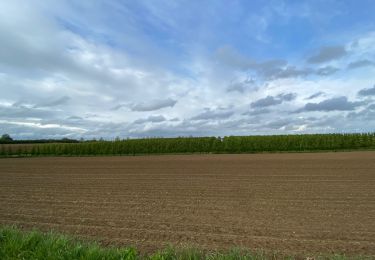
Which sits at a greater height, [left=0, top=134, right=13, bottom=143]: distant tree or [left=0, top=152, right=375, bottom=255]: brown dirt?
[left=0, top=134, right=13, bottom=143]: distant tree

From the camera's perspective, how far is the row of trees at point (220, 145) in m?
56.4

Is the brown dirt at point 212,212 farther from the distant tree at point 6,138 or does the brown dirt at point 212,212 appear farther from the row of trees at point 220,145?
the distant tree at point 6,138

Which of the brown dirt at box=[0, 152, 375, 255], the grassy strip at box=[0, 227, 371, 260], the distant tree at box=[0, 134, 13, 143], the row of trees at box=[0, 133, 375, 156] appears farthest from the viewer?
the distant tree at box=[0, 134, 13, 143]

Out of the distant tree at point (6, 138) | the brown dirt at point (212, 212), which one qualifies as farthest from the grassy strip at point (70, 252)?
the distant tree at point (6, 138)

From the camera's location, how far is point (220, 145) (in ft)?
192

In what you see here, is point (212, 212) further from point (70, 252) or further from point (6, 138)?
point (6, 138)

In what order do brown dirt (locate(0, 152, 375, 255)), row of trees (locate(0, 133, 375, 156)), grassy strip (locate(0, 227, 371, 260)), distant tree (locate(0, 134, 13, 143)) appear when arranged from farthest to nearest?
distant tree (locate(0, 134, 13, 143)) → row of trees (locate(0, 133, 375, 156)) → brown dirt (locate(0, 152, 375, 255)) → grassy strip (locate(0, 227, 371, 260))

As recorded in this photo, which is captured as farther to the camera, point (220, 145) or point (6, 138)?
point (6, 138)

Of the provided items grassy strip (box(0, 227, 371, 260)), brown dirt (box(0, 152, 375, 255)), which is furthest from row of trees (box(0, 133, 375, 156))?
grassy strip (box(0, 227, 371, 260))

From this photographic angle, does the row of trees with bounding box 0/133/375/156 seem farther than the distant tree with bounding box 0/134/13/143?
No

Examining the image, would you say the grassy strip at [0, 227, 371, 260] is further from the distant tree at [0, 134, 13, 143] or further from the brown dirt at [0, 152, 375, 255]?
the distant tree at [0, 134, 13, 143]

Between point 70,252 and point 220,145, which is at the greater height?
point 220,145

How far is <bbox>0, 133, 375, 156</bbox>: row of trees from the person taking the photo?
56.4 m

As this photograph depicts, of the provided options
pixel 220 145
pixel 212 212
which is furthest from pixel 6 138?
pixel 212 212
